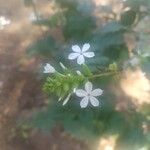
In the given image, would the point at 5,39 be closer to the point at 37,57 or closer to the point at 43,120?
the point at 37,57

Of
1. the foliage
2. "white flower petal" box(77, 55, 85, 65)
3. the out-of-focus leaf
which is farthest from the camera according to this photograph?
the out-of-focus leaf

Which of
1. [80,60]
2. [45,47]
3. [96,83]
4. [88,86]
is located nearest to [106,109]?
[96,83]

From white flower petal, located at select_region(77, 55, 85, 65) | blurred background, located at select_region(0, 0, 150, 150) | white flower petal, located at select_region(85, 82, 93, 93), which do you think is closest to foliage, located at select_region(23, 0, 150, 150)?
blurred background, located at select_region(0, 0, 150, 150)

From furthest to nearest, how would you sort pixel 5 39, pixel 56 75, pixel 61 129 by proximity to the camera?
pixel 5 39
pixel 61 129
pixel 56 75

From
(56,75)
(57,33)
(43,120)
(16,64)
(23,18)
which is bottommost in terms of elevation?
(56,75)

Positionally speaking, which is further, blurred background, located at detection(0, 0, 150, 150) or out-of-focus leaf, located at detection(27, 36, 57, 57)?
out-of-focus leaf, located at detection(27, 36, 57, 57)

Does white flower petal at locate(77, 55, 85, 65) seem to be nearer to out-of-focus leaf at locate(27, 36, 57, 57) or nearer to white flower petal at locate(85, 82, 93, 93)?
white flower petal at locate(85, 82, 93, 93)

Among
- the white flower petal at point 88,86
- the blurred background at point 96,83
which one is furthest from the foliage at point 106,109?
the white flower petal at point 88,86

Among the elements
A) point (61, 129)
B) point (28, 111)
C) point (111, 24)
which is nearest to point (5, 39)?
point (28, 111)

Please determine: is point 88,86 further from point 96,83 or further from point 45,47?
point 45,47
